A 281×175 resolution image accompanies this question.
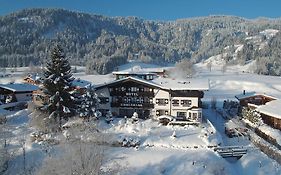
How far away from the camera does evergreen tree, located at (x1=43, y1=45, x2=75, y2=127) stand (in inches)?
1953

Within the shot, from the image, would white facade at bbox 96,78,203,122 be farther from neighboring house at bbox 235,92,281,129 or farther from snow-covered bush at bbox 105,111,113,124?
neighboring house at bbox 235,92,281,129

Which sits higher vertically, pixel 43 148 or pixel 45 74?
pixel 45 74

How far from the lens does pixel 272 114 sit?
53.5 meters

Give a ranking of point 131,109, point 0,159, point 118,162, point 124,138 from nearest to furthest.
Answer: point 0,159 → point 118,162 → point 124,138 → point 131,109

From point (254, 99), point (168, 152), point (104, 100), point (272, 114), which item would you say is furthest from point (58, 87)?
point (254, 99)

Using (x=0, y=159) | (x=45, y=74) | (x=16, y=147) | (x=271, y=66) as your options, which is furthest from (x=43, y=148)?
(x=271, y=66)

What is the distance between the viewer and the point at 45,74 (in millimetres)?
50375

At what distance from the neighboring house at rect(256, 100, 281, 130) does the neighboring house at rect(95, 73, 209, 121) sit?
979 centimetres

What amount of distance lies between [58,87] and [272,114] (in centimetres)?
3141

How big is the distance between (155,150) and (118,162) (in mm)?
5764

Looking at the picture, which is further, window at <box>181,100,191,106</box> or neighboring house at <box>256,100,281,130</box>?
window at <box>181,100,191,106</box>

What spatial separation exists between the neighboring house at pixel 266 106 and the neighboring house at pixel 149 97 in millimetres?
9842

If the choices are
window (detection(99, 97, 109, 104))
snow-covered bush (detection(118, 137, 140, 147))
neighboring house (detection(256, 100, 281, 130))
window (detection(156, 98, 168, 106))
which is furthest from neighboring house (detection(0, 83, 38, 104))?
neighboring house (detection(256, 100, 281, 130))

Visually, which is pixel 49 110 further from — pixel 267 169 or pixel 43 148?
pixel 267 169
